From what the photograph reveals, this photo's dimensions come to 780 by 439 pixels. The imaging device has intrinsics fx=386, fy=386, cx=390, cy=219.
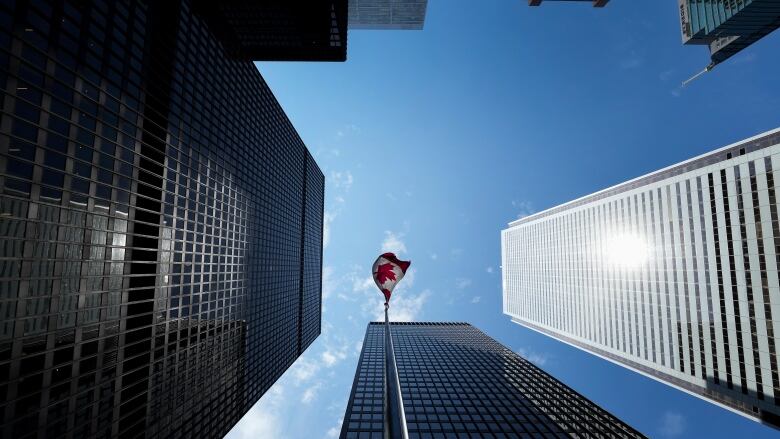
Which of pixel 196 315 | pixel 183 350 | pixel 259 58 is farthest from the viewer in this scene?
pixel 259 58

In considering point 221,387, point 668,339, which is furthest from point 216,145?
point 668,339

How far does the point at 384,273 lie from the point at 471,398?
263ft

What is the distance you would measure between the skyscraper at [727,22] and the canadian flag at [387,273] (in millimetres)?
110988

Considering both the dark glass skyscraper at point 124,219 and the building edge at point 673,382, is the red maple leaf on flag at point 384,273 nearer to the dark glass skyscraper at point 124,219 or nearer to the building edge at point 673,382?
the dark glass skyscraper at point 124,219

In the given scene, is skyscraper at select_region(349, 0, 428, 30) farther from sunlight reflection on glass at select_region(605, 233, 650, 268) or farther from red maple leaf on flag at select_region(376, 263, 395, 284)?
red maple leaf on flag at select_region(376, 263, 395, 284)

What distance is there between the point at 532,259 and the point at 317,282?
99571 mm

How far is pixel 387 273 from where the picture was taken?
28062mm

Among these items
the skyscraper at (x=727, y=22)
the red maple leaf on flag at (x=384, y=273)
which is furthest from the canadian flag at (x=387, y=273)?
the skyscraper at (x=727, y=22)

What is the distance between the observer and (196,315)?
5869 centimetres

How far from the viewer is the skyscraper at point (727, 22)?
9031 centimetres

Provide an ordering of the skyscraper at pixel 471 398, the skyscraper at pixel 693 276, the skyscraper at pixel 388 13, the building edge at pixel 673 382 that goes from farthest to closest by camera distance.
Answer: the skyscraper at pixel 388 13 → the skyscraper at pixel 471 398 → the skyscraper at pixel 693 276 → the building edge at pixel 673 382

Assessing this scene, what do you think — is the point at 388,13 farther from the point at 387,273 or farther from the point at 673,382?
the point at 673,382

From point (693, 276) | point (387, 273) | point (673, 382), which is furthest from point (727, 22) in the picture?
point (387, 273)

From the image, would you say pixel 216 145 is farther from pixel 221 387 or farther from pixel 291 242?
pixel 291 242
